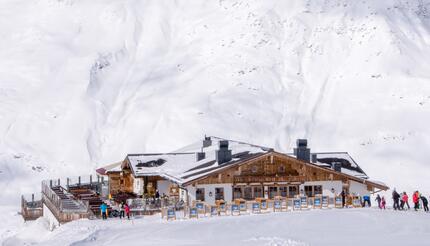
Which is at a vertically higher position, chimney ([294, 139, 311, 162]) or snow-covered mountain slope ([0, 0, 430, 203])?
snow-covered mountain slope ([0, 0, 430, 203])

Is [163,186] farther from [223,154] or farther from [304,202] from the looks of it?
[304,202]

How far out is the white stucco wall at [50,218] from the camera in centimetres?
4679

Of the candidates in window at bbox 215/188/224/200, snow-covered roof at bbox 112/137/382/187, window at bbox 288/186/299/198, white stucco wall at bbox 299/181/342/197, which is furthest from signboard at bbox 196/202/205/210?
white stucco wall at bbox 299/181/342/197

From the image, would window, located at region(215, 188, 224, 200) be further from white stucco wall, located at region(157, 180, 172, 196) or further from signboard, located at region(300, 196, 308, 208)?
white stucco wall, located at region(157, 180, 172, 196)

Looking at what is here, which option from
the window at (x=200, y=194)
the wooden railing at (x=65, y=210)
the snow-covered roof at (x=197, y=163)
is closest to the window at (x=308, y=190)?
the snow-covered roof at (x=197, y=163)

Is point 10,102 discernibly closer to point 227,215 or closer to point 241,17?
point 241,17

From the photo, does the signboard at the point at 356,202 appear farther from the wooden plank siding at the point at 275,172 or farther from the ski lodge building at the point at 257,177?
the wooden plank siding at the point at 275,172

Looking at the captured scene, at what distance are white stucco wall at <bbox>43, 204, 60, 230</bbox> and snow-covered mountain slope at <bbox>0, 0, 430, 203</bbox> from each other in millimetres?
15610

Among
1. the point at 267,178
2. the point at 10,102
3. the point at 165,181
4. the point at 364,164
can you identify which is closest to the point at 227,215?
the point at 267,178

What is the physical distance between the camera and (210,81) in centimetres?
8900

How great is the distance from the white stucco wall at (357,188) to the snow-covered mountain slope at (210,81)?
21.4 meters

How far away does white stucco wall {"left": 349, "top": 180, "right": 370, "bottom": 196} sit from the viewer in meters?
46.7

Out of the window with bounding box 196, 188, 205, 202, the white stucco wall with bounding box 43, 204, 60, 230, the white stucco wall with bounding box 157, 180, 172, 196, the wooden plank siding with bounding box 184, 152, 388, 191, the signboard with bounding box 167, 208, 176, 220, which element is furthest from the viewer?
the white stucco wall with bounding box 157, 180, 172, 196

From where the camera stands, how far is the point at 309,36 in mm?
97938
